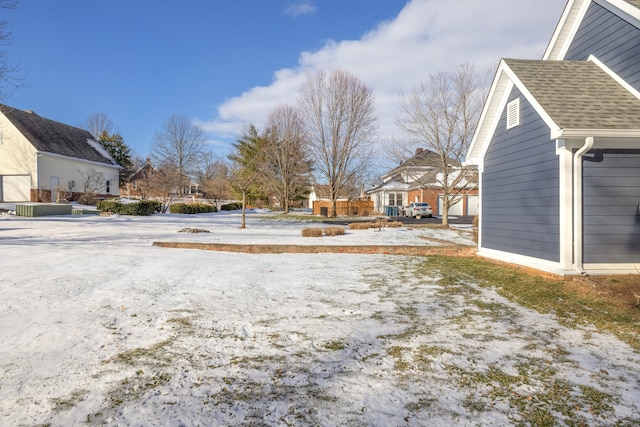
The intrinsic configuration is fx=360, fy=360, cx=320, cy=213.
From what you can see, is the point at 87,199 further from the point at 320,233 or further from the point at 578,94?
the point at 578,94

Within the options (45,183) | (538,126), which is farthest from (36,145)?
(538,126)

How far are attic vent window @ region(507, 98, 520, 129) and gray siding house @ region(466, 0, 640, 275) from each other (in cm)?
2

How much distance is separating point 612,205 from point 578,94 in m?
2.23

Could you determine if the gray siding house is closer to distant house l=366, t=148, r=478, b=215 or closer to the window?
distant house l=366, t=148, r=478, b=215

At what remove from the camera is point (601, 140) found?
6230 mm

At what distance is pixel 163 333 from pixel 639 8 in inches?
374

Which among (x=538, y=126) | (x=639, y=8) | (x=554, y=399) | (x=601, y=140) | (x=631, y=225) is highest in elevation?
(x=639, y=8)

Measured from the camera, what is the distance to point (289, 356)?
139 inches

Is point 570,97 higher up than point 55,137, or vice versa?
point 55,137

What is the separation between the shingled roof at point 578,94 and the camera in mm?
6176

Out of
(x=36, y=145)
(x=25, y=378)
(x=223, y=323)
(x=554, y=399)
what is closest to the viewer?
(x=554, y=399)

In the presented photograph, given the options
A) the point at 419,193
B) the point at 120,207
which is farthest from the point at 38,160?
Answer: the point at 419,193

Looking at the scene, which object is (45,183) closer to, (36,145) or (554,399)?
(36,145)

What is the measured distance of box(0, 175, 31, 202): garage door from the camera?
25.4m
